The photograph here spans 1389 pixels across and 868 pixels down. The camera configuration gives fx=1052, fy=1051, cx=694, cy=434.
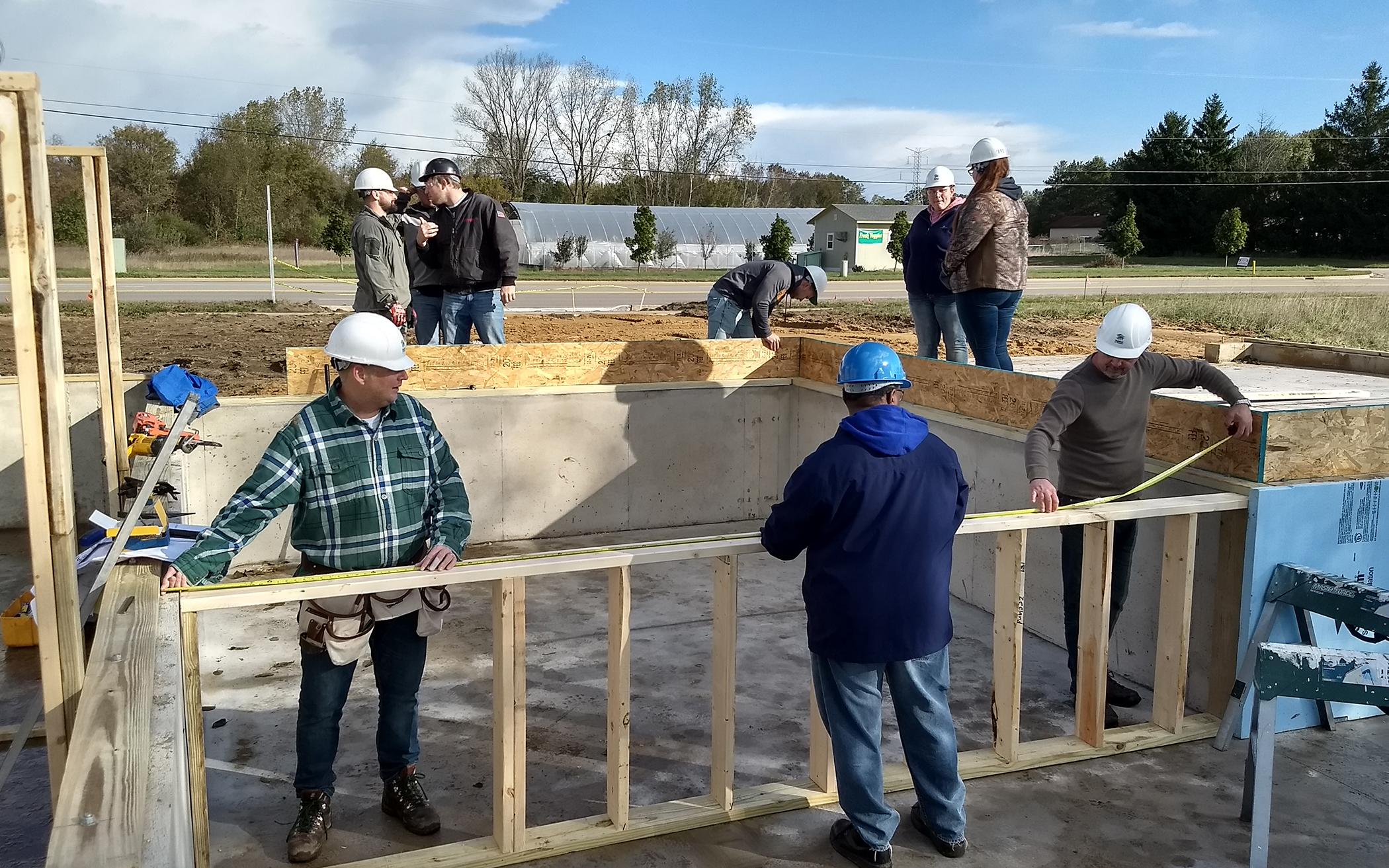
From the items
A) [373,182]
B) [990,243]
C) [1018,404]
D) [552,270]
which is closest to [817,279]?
[990,243]

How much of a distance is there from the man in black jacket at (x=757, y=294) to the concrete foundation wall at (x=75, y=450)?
14.9ft

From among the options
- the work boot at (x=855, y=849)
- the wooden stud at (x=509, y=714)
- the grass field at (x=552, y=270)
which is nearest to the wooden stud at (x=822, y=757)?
the work boot at (x=855, y=849)

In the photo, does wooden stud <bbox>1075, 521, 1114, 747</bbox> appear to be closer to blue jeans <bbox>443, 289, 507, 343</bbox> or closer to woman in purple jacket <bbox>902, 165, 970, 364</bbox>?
woman in purple jacket <bbox>902, 165, 970, 364</bbox>

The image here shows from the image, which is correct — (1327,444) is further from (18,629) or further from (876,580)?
(18,629)

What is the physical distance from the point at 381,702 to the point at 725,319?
19.2 feet

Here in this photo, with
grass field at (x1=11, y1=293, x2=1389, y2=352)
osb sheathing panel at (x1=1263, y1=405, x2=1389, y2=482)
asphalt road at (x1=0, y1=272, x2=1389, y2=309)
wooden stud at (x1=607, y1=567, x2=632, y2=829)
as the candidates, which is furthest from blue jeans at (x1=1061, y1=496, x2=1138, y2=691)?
asphalt road at (x1=0, y1=272, x2=1389, y2=309)

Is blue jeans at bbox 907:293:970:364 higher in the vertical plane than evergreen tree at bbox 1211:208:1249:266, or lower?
lower

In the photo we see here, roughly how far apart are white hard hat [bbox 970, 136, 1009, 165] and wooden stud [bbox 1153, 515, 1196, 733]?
10.2 ft

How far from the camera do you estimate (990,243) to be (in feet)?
22.3

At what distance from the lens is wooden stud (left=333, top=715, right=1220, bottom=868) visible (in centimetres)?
356

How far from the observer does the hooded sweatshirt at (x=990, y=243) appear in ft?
22.3

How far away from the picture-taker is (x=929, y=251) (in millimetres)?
7398

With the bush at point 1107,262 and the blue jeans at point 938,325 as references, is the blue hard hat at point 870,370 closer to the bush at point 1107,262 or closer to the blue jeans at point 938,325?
the blue jeans at point 938,325

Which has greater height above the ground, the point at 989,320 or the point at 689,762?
the point at 989,320
